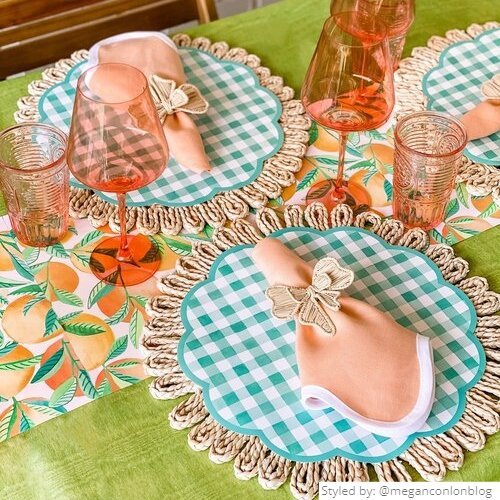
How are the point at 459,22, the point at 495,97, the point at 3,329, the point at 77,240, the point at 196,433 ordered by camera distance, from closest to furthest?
1. the point at 196,433
2. the point at 3,329
3. the point at 77,240
4. the point at 495,97
5. the point at 459,22

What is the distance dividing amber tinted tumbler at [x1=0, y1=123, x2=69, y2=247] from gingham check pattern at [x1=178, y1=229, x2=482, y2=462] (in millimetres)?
231

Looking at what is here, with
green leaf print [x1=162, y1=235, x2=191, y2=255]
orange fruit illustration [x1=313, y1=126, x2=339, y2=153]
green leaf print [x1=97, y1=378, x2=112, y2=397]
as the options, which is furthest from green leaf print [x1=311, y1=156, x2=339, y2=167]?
green leaf print [x1=97, y1=378, x2=112, y2=397]

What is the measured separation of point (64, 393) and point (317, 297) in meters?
0.31

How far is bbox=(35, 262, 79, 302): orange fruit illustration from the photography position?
1.13m

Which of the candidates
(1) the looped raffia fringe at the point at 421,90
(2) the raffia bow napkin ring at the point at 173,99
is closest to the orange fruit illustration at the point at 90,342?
(2) the raffia bow napkin ring at the point at 173,99

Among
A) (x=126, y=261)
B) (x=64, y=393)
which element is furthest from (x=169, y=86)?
(x=64, y=393)

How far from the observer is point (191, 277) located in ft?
3.72

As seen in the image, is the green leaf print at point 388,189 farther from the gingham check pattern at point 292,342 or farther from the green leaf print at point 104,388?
the green leaf print at point 104,388

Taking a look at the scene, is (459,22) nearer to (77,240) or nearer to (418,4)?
(418,4)

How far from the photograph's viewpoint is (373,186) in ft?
4.18

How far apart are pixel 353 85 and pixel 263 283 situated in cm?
29

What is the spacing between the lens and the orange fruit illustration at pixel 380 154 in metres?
1.31

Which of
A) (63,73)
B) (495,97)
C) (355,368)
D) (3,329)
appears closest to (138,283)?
(3,329)

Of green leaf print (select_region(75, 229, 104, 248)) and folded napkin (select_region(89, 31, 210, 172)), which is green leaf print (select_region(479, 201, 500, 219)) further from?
green leaf print (select_region(75, 229, 104, 248))
